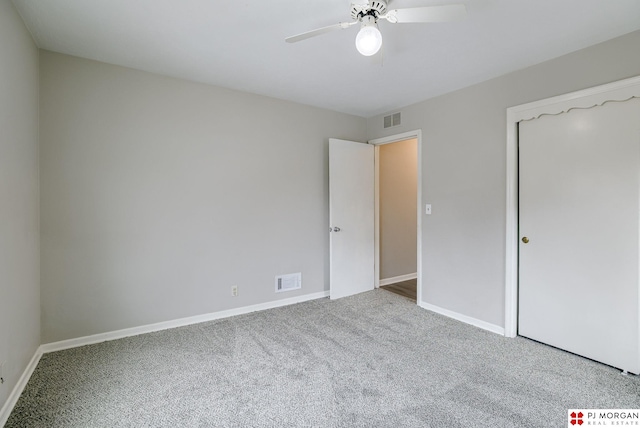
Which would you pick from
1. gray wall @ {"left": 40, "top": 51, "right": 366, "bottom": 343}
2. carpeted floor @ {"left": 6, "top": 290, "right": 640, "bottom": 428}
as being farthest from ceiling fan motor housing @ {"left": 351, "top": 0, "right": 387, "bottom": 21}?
carpeted floor @ {"left": 6, "top": 290, "right": 640, "bottom": 428}

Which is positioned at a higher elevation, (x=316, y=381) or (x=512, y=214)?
(x=512, y=214)

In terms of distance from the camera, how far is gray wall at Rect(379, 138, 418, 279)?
4.66 metres

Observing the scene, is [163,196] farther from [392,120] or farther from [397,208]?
[397,208]

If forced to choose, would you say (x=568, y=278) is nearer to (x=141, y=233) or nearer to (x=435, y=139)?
(x=435, y=139)

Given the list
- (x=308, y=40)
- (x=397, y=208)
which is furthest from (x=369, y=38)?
(x=397, y=208)

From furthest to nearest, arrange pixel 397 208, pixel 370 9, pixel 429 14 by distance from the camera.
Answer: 1. pixel 397 208
2. pixel 370 9
3. pixel 429 14

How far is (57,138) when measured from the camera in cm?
253

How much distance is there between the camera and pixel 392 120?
404cm

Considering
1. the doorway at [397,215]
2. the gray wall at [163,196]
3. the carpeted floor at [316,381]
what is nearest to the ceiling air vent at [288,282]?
the gray wall at [163,196]

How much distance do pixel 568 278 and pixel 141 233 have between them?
378 cm

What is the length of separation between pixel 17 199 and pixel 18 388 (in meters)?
1.22

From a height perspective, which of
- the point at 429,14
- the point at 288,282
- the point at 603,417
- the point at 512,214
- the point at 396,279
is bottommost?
the point at 603,417

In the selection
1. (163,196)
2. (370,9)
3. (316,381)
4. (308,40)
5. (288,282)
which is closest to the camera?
(370,9)

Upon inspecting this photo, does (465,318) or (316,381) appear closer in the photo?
(316,381)
